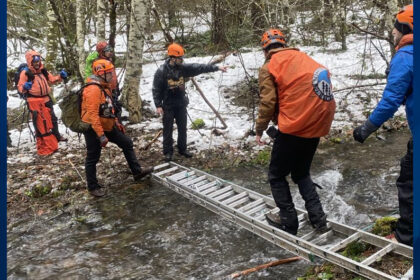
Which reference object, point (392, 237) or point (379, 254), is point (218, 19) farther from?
point (379, 254)

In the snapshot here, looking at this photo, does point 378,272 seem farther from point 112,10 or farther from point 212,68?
point 112,10

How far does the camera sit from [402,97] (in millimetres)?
3727

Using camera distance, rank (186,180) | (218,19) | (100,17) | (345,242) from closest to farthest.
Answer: (345,242)
(186,180)
(100,17)
(218,19)

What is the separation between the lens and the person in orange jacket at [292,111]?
4285 millimetres

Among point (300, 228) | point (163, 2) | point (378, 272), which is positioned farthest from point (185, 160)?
point (163, 2)

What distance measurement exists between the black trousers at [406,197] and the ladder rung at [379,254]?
0.53 feet

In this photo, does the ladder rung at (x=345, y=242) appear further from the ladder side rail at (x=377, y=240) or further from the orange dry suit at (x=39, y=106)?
the orange dry suit at (x=39, y=106)

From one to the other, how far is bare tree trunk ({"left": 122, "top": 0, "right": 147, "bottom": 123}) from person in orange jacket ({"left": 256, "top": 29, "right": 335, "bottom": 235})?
6121 mm

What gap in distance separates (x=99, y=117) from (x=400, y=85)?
4.68m

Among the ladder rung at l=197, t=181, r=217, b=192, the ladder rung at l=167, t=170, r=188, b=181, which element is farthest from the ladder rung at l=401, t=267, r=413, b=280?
the ladder rung at l=167, t=170, r=188, b=181

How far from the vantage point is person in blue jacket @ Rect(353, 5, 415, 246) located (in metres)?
3.67

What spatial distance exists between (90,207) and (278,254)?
354 cm

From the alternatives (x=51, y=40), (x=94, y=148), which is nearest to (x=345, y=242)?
(x=94, y=148)

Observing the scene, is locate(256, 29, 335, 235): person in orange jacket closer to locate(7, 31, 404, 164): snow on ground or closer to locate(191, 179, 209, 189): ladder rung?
locate(191, 179, 209, 189): ladder rung
